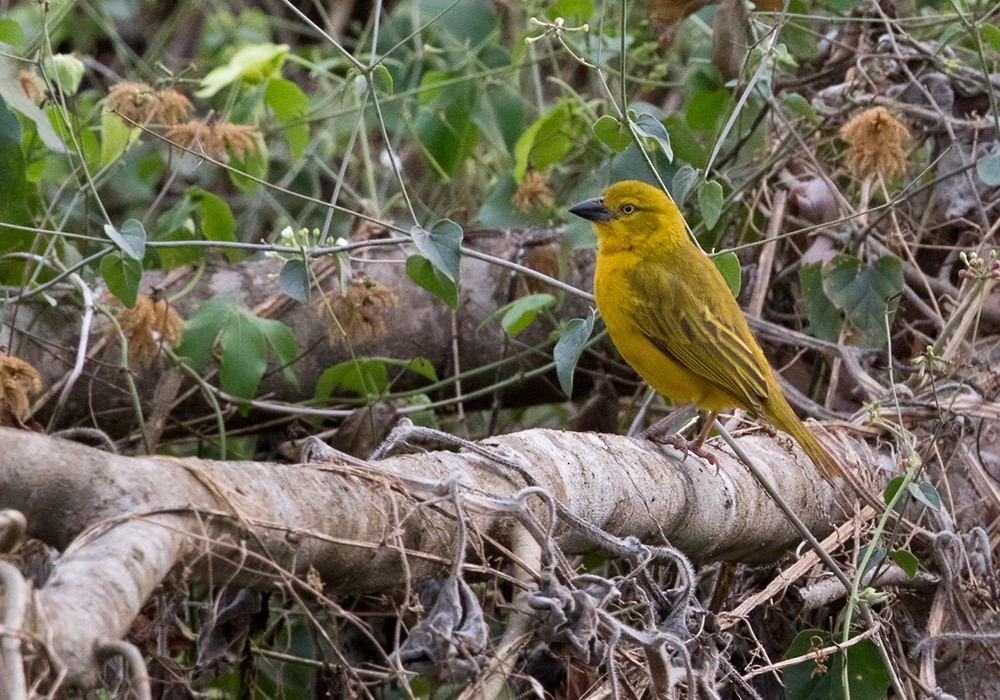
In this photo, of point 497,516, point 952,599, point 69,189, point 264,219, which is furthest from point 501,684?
point 264,219

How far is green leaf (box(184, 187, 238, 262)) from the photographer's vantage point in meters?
4.29

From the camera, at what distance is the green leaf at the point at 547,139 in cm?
449

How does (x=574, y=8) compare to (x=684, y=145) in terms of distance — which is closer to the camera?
(x=684, y=145)

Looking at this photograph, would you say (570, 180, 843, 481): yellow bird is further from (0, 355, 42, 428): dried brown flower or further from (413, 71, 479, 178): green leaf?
(0, 355, 42, 428): dried brown flower

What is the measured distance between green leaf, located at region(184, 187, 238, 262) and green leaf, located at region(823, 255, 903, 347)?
85.2 inches

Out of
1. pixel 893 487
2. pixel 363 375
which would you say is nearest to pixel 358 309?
pixel 363 375

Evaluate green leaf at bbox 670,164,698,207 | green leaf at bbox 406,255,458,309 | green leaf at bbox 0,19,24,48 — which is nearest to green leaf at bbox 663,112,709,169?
green leaf at bbox 670,164,698,207

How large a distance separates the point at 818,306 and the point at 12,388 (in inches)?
102

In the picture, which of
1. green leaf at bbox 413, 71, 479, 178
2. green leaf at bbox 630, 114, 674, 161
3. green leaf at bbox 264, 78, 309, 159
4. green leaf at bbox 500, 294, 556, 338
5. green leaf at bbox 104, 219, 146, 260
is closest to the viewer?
green leaf at bbox 104, 219, 146, 260

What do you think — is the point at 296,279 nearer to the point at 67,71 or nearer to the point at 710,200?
the point at 710,200

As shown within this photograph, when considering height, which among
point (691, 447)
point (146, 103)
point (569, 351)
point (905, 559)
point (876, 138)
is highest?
point (146, 103)

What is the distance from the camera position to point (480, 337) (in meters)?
4.53

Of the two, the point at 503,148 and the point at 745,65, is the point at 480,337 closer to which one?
the point at 503,148

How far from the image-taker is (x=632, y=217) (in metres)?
4.03
